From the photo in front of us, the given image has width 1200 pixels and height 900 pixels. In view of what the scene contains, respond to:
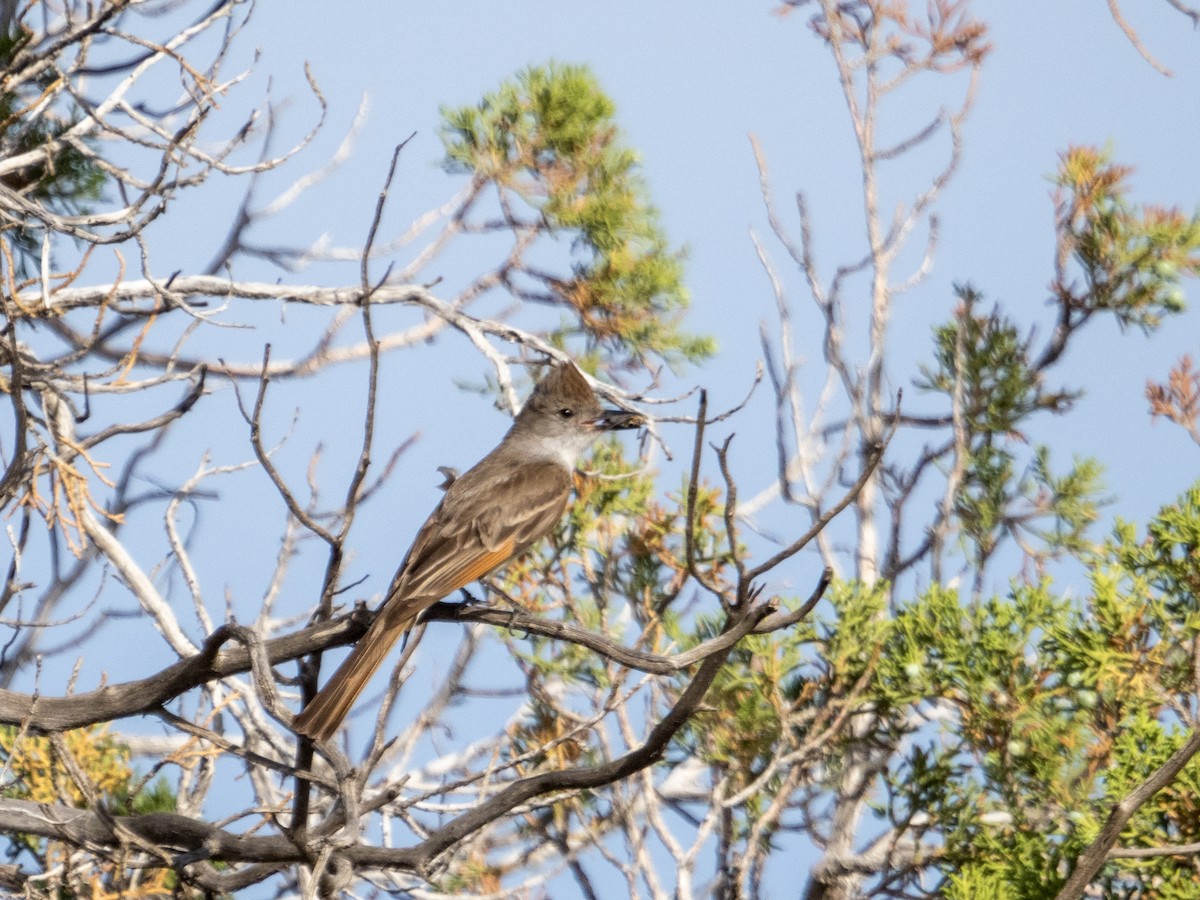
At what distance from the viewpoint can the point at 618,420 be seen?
5535 mm

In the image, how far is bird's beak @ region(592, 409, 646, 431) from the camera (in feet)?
17.8

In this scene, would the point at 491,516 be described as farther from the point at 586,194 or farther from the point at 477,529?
the point at 586,194

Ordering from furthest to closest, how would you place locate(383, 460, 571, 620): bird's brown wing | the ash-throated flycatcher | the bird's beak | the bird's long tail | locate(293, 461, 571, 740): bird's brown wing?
the bird's beak < locate(383, 460, 571, 620): bird's brown wing < the ash-throated flycatcher < locate(293, 461, 571, 740): bird's brown wing < the bird's long tail

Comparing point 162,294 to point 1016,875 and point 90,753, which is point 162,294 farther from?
point 1016,875

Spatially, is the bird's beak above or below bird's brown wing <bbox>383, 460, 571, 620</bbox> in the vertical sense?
above

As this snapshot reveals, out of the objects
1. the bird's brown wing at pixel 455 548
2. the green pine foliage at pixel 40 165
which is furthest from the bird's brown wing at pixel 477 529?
the green pine foliage at pixel 40 165

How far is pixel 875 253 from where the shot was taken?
23.2 feet

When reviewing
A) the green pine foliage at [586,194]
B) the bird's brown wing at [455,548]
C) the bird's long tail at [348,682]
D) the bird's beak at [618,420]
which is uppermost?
the green pine foliage at [586,194]

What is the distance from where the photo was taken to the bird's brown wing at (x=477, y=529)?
4402mm

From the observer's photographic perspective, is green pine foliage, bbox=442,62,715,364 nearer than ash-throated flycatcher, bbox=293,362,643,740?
No

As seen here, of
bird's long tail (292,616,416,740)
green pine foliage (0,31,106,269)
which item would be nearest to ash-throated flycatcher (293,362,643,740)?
bird's long tail (292,616,416,740)

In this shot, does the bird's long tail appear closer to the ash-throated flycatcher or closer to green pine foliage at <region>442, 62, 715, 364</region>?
the ash-throated flycatcher

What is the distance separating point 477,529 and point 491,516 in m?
0.11

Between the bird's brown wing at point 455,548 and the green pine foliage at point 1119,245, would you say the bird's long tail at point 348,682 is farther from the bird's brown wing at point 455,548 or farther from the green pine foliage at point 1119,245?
the green pine foliage at point 1119,245
